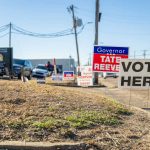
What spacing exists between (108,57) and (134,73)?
21.2 ft

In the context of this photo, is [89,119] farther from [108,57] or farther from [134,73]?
[108,57]

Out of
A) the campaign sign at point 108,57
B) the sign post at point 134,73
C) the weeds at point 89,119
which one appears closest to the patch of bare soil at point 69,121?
the weeds at point 89,119

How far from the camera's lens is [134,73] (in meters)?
12.9

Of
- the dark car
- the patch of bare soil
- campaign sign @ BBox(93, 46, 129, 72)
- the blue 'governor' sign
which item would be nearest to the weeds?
the patch of bare soil

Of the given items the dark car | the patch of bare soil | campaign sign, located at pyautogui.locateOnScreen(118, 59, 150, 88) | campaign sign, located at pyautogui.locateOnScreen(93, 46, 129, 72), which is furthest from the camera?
the dark car

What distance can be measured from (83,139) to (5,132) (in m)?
1.38

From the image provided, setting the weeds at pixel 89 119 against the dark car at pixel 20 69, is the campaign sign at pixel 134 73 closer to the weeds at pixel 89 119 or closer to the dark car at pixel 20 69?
the weeds at pixel 89 119

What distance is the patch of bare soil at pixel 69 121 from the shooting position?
8219 mm

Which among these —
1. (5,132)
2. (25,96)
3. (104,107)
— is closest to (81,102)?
(104,107)

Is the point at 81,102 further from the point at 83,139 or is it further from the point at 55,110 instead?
the point at 83,139

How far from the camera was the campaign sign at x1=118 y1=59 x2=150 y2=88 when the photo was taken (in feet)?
42.0

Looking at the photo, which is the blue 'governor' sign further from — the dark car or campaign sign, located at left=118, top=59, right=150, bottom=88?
the dark car

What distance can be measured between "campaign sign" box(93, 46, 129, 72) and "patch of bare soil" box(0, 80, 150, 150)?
21.4 ft

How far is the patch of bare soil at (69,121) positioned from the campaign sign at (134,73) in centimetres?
86
